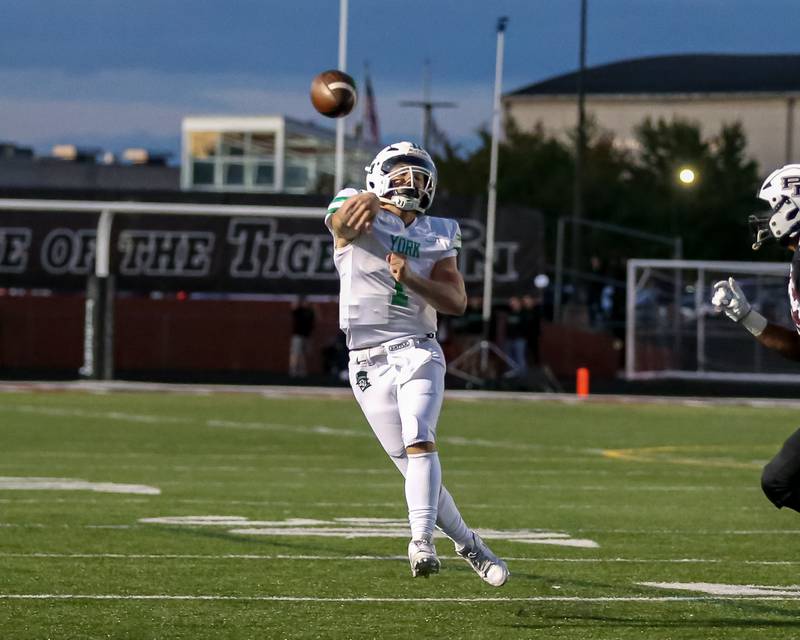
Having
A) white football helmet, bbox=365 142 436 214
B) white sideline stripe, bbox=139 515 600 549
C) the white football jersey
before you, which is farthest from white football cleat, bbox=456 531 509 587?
white sideline stripe, bbox=139 515 600 549

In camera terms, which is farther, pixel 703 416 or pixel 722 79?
pixel 722 79

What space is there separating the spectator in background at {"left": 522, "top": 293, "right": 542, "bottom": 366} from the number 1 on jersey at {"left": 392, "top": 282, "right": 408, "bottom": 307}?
24.2 meters

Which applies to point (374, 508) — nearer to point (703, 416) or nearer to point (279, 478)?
point (279, 478)

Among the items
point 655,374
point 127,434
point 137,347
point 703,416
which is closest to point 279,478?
point 127,434

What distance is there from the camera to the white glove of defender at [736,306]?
26.5ft

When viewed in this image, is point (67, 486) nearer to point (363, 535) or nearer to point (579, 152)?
point (363, 535)

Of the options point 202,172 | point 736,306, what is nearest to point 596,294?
point 202,172

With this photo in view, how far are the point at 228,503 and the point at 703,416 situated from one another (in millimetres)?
14101

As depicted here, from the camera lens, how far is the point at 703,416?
2594 centimetres

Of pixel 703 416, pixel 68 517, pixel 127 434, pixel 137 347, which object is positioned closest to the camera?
pixel 68 517

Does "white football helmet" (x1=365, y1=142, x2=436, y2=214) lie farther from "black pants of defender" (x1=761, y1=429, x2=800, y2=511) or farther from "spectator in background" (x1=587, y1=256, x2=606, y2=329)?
"spectator in background" (x1=587, y1=256, x2=606, y2=329)

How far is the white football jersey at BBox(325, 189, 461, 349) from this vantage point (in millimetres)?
8266

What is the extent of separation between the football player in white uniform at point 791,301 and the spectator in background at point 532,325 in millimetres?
24256

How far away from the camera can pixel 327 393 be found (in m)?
30.0
